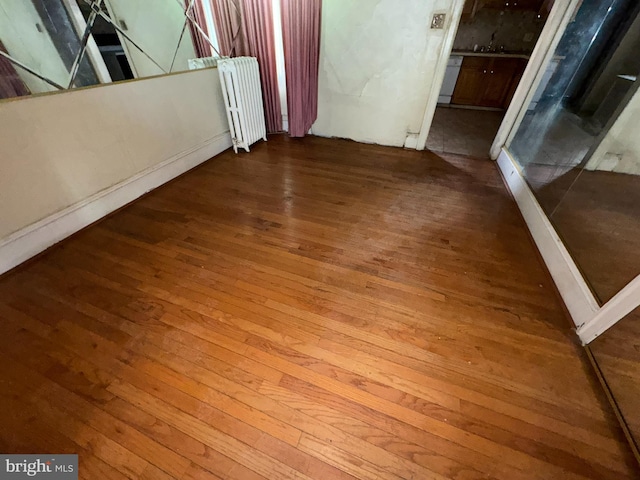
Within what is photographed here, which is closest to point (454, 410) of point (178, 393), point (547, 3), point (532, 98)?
point (178, 393)

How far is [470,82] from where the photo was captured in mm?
4578

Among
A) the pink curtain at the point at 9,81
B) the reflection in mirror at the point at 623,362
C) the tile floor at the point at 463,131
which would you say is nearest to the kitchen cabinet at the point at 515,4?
the tile floor at the point at 463,131

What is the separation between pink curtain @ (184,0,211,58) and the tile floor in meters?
2.74

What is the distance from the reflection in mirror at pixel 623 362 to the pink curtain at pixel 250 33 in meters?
3.26

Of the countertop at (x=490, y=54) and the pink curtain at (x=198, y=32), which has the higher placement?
the pink curtain at (x=198, y=32)

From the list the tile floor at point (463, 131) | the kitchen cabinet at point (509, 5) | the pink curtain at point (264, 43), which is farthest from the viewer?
the kitchen cabinet at point (509, 5)

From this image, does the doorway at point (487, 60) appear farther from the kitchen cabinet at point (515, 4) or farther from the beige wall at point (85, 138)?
the beige wall at point (85, 138)

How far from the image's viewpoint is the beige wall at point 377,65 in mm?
2457

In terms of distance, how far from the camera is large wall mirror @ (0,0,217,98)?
1860 mm

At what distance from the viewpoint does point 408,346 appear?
1.19 m

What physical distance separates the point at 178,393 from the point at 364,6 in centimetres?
334

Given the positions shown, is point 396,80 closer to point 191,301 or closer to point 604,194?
point 604,194

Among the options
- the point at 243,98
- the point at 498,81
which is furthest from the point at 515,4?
the point at 243,98

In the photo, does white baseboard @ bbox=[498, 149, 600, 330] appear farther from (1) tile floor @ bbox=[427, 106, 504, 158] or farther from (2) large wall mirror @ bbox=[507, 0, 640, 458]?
(1) tile floor @ bbox=[427, 106, 504, 158]
